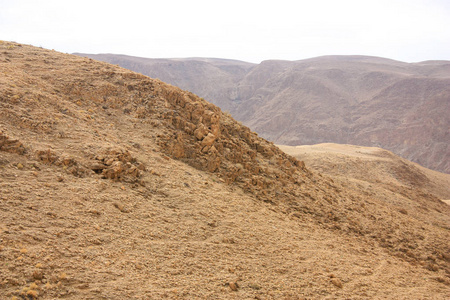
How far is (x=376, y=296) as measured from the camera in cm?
422

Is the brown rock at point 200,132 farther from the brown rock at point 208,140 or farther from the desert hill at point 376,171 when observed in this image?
the desert hill at point 376,171

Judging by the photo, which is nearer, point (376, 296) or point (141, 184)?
point (376, 296)

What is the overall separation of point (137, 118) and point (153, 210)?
2.81 meters

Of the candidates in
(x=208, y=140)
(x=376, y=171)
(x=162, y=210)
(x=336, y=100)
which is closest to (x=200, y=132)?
(x=208, y=140)

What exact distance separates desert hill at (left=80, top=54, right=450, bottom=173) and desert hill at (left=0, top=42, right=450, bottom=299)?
93.3 ft

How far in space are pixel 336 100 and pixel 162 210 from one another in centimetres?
4350

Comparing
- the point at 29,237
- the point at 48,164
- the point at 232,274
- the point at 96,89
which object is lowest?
the point at 232,274

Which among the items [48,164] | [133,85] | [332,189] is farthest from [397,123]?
[48,164]

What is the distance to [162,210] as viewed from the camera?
14.5 ft

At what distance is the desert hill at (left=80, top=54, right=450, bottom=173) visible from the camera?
33228 millimetres

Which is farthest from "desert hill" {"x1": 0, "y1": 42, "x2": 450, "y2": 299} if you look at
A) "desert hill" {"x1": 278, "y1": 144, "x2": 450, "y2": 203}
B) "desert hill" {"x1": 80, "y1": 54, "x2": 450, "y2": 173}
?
"desert hill" {"x1": 80, "y1": 54, "x2": 450, "y2": 173}

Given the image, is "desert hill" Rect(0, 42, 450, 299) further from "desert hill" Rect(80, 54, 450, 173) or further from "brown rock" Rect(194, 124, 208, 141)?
"desert hill" Rect(80, 54, 450, 173)

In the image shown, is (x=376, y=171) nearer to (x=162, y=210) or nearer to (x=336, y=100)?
(x=162, y=210)

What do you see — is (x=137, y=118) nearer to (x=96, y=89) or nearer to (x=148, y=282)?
(x=96, y=89)
